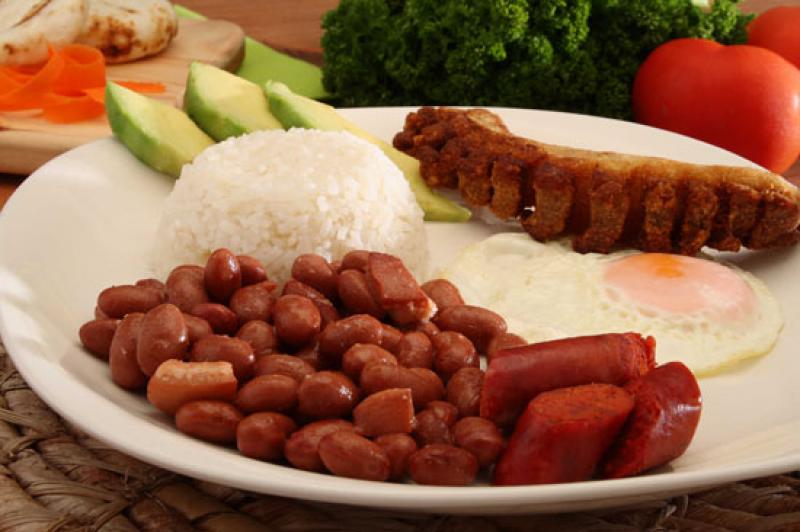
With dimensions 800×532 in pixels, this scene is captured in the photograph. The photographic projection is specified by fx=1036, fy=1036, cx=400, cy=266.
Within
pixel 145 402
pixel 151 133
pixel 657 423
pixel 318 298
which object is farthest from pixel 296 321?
pixel 151 133

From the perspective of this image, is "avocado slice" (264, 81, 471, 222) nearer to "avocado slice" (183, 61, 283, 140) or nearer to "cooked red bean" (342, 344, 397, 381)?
"avocado slice" (183, 61, 283, 140)

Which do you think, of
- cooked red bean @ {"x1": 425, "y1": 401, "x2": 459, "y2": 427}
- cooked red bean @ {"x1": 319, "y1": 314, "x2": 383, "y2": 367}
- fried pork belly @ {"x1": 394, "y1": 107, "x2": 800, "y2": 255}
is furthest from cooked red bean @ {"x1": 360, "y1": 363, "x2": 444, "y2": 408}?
fried pork belly @ {"x1": 394, "y1": 107, "x2": 800, "y2": 255}

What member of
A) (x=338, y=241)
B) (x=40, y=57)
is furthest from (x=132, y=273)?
(x=40, y=57)

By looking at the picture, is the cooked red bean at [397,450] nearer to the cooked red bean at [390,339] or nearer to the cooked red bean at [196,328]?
the cooked red bean at [390,339]

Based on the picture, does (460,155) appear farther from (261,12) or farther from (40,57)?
(261,12)

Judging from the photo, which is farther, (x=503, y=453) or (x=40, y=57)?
(x=40, y=57)

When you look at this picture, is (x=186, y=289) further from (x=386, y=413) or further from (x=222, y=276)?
(x=386, y=413)
